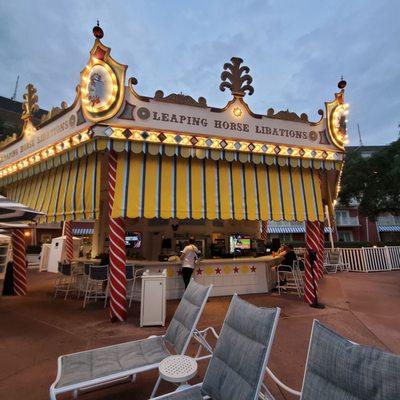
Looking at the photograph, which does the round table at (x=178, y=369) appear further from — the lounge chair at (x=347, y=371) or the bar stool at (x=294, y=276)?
the bar stool at (x=294, y=276)

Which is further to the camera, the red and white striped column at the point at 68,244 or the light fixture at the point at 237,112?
the red and white striped column at the point at 68,244

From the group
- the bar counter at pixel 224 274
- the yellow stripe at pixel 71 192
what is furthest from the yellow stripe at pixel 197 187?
the yellow stripe at pixel 71 192

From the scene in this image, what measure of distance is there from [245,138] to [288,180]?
5.70 feet

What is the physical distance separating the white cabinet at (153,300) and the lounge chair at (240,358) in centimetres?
343

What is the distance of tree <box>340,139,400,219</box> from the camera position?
2022 centimetres

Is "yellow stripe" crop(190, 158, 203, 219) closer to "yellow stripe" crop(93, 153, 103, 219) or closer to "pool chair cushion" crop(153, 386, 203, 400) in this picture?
"yellow stripe" crop(93, 153, 103, 219)

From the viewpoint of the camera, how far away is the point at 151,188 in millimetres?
6172

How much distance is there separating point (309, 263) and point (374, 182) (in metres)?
18.1

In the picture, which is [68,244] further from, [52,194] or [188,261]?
[188,261]

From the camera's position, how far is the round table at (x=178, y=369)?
2178 millimetres

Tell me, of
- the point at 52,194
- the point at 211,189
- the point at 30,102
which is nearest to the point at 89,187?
the point at 52,194

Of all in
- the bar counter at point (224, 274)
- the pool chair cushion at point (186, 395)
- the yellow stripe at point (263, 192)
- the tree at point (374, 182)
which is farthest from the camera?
the tree at point (374, 182)

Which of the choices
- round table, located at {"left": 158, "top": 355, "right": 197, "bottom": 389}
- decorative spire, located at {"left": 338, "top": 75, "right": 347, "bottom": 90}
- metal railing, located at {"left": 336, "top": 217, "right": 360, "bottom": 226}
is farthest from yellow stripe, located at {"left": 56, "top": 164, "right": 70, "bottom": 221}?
metal railing, located at {"left": 336, "top": 217, "right": 360, "bottom": 226}

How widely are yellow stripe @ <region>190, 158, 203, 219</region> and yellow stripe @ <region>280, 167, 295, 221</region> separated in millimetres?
2284
